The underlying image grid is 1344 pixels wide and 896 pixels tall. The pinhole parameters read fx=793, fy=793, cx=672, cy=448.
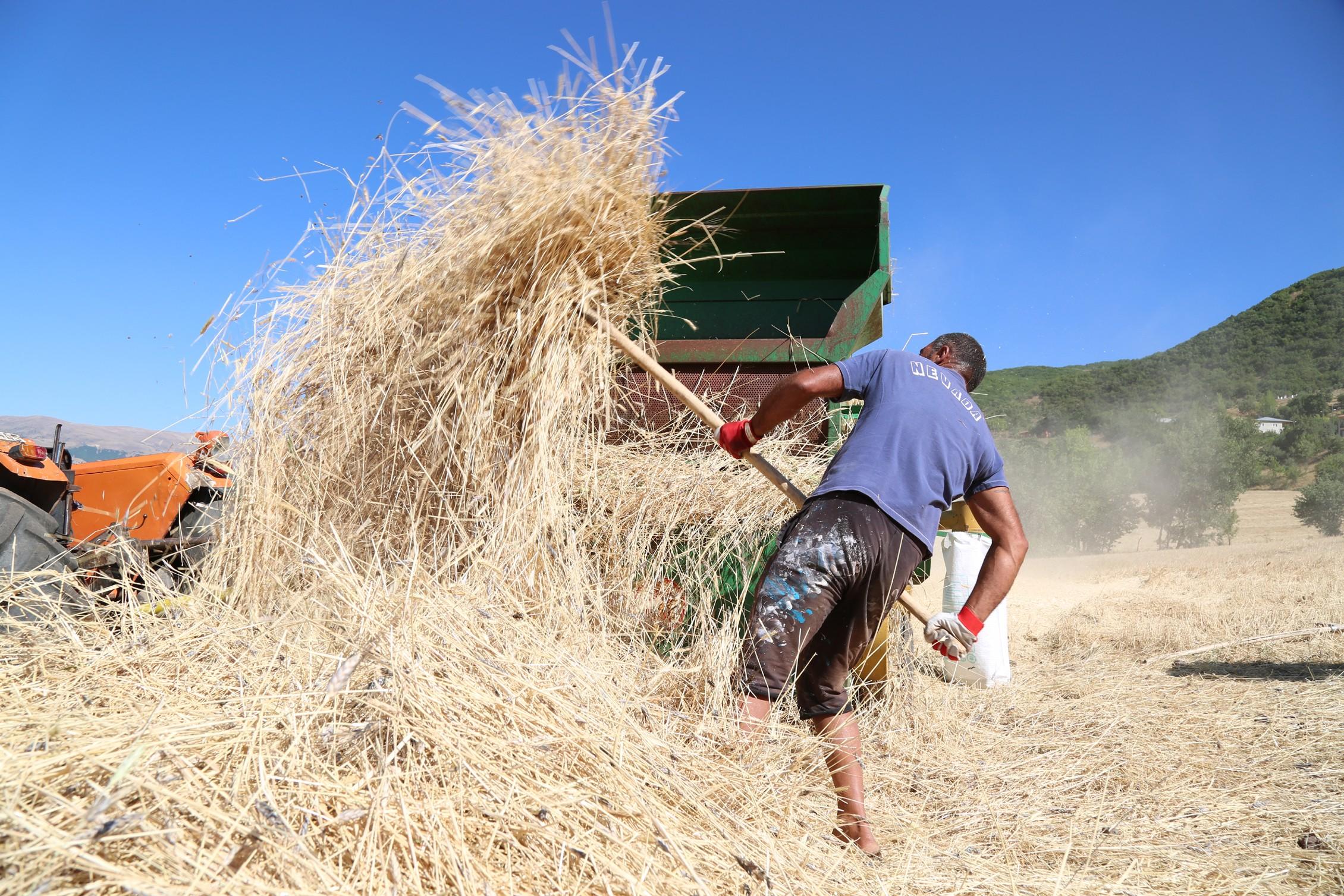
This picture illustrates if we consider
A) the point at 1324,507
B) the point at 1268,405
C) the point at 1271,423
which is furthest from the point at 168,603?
the point at 1268,405

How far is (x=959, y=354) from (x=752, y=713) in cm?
152

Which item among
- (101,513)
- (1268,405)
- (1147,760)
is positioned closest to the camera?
(1147,760)

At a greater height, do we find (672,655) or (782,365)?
(782,365)

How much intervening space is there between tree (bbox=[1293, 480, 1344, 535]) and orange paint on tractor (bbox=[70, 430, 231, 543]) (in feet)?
76.9

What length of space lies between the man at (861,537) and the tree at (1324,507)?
22.1 meters

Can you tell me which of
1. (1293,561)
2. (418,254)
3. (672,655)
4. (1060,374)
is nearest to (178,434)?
(418,254)

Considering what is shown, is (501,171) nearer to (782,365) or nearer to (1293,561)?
(782,365)

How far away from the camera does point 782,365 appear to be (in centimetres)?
379

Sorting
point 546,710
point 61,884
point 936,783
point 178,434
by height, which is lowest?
point 936,783

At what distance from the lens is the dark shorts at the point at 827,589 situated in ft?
7.35

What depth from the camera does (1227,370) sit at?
46250 mm

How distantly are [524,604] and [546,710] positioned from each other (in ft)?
2.40

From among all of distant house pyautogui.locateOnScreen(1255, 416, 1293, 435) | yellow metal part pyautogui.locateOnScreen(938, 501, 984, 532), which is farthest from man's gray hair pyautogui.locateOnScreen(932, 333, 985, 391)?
distant house pyautogui.locateOnScreen(1255, 416, 1293, 435)

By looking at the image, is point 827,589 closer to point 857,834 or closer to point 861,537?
point 861,537
